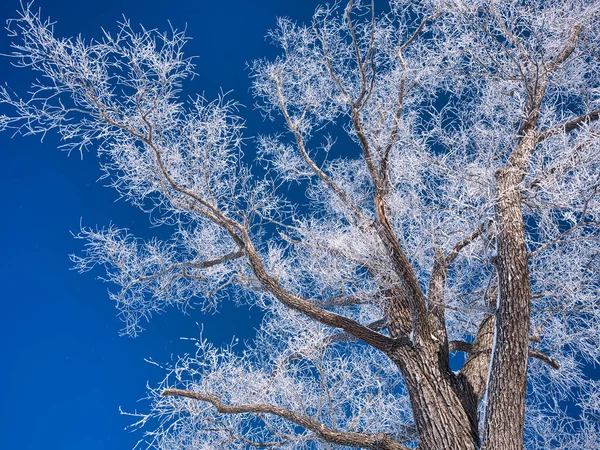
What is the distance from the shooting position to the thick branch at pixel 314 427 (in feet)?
12.9

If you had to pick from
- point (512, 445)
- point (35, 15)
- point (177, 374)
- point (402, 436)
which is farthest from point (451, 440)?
point (35, 15)

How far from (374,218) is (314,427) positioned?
1585mm

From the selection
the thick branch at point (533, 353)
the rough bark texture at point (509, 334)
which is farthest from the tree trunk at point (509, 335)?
the thick branch at point (533, 353)

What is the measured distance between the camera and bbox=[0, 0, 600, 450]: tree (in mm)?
3795

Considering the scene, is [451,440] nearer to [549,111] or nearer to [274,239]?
[274,239]

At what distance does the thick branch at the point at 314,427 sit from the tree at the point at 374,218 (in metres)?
0.02

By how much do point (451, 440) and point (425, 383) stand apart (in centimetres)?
40

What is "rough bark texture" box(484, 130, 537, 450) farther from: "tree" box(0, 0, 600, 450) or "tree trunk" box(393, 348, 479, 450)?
"tree trunk" box(393, 348, 479, 450)

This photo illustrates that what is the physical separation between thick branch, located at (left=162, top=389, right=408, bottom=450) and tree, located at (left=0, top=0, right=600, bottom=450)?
0.05 feet

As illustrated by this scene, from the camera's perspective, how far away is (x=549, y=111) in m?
4.32

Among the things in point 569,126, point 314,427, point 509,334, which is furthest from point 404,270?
point 569,126

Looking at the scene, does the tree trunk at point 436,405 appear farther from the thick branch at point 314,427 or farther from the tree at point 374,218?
the thick branch at point 314,427

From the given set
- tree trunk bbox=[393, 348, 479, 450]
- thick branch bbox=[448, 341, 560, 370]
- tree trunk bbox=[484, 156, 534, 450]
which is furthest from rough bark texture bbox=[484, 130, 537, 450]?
thick branch bbox=[448, 341, 560, 370]

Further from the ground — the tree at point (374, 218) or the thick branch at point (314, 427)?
the tree at point (374, 218)
